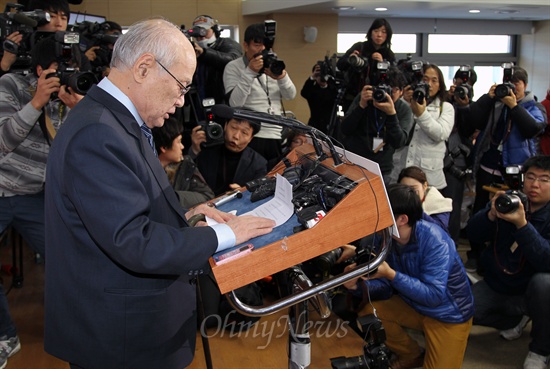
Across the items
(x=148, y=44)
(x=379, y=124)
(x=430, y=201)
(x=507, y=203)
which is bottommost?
(x=430, y=201)

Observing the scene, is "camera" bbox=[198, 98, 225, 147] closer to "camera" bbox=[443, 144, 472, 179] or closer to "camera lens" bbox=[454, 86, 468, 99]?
"camera" bbox=[443, 144, 472, 179]

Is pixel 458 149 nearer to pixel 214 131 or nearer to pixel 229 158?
pixel 229 158

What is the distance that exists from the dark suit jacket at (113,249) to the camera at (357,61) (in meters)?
2.38

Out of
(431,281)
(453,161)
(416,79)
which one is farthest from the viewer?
(453,161)

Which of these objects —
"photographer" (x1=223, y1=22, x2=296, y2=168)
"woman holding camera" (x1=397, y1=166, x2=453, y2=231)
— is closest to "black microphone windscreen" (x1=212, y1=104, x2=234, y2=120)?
"woman holding camera" (x1=397, y1=166, x2=453, y2=231)

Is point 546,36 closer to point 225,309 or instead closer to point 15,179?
point 225,309

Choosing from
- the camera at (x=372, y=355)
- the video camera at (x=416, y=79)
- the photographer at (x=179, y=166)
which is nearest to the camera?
the camera at (x=372, y=355)

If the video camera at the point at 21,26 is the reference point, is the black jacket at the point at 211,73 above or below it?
below

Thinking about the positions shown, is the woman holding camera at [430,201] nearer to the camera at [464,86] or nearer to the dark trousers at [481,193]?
the dark trousers at [481,193]

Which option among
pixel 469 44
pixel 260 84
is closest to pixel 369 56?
pixel 260 84

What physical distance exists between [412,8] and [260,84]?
3.43 meters

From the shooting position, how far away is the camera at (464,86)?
3957 mm

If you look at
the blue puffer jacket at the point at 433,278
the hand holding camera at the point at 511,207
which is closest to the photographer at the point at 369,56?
the hand holding camera at the point at 511,207

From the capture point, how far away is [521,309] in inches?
108
